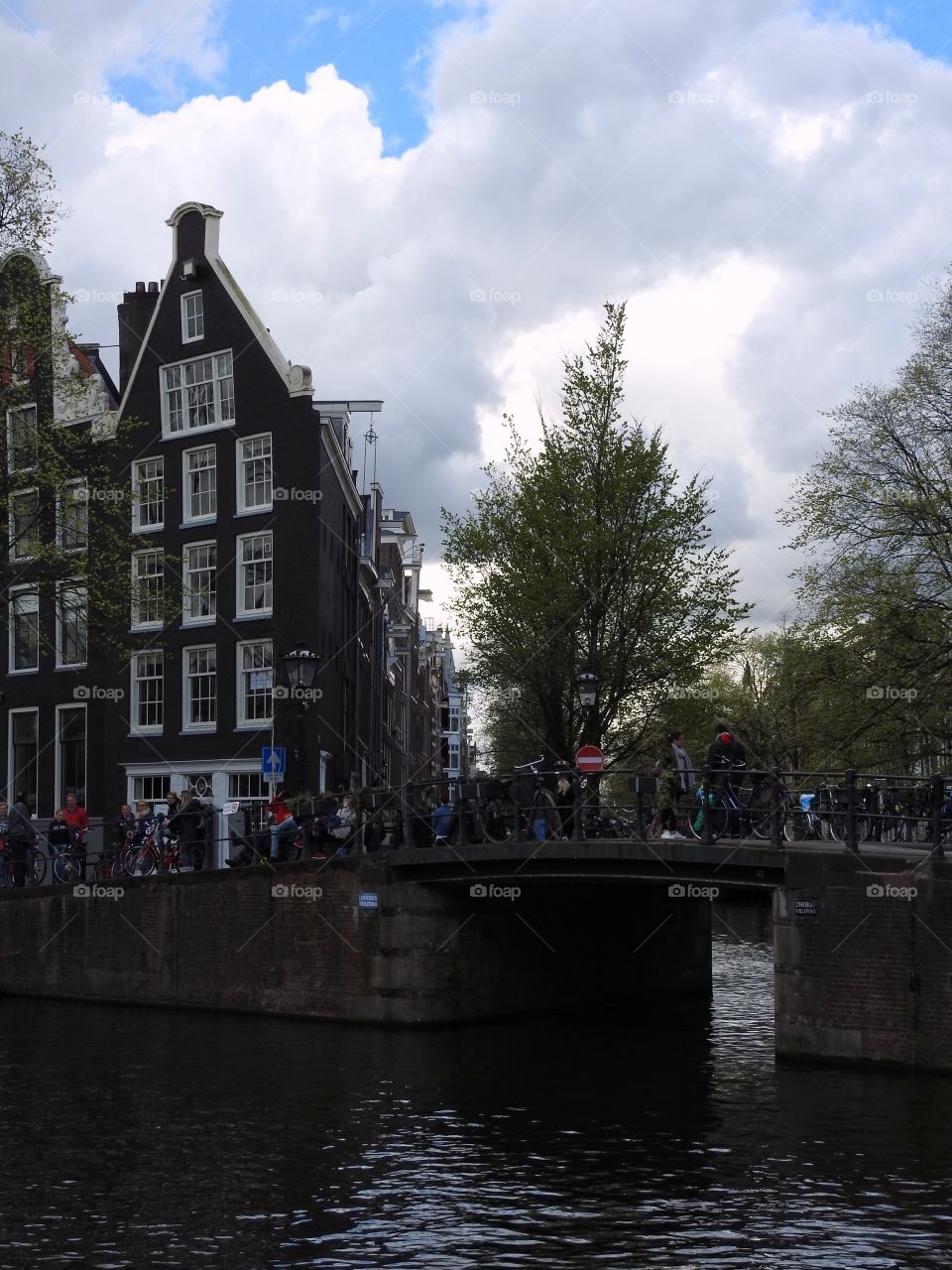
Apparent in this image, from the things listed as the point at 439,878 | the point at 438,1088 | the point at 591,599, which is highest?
the point at 591,599

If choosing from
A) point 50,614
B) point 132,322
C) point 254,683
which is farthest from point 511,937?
point 132,322

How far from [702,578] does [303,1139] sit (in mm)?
22239

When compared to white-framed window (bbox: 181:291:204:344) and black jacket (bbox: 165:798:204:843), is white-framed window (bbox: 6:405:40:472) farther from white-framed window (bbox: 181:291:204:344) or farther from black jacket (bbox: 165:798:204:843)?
white-framed window (bbox: 181:291:204:344)

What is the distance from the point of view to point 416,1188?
13945 mm

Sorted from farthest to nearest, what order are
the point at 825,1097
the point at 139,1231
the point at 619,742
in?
1. the point at 619,742
2. the point at 825,1097
3. the point at 139,1231

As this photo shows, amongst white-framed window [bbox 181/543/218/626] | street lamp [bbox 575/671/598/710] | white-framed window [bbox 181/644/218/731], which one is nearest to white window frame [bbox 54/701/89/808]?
white-framed window [bbox 181/644/218/731]

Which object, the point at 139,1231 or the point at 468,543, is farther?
the point at 468,543

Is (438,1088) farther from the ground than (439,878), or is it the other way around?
(439,878)

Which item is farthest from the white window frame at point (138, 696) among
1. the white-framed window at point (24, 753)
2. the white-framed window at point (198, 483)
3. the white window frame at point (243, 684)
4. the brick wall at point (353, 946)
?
the brick wall at point (353, 946)

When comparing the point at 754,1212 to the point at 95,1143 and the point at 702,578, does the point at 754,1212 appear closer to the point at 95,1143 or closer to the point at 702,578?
the point at 95,1143

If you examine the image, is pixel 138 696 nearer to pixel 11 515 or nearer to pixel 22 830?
pixel 22 830

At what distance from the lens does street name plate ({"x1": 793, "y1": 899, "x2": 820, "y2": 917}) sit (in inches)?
782

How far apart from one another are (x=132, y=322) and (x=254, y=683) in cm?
1083

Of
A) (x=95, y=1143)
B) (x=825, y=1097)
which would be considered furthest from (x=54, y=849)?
(x=825, y=1097)
